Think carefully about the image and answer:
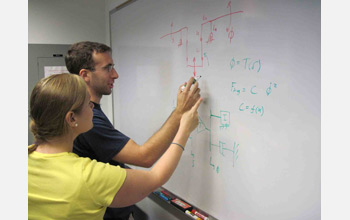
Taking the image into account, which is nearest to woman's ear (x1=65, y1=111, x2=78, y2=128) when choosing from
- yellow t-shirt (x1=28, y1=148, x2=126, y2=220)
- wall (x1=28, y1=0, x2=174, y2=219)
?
yellow t-shirt (x1=28, y1=148, x2=126, y2=220)

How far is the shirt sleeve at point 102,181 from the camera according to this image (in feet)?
2.93

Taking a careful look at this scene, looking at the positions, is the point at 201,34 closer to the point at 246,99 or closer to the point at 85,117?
the point at 246,99

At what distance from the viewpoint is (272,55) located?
1018 millimetres

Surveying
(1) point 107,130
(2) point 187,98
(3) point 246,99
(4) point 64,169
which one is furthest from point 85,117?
(3) point 246,99

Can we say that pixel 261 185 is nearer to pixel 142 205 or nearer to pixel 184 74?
pixel 184 74

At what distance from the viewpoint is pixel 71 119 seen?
93cm

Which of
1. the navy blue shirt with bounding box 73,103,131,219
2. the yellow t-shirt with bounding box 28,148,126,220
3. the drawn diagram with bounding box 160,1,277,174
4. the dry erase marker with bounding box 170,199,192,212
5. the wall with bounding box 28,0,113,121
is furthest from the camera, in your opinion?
the wall with bounding box 28,0,113,121

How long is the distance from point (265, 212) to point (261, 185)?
0.10 m

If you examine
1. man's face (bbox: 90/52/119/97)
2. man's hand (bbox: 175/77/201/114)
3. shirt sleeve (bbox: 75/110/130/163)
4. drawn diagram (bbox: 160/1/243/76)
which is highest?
drawn diagram (bbox: 160/1/243/76)

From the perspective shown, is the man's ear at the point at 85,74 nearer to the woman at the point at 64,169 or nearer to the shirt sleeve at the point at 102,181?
the woman at the point at 64,169

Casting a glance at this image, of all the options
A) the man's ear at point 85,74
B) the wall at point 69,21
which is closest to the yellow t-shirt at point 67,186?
the man's ear at point 85,74

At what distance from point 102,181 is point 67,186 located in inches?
4.1

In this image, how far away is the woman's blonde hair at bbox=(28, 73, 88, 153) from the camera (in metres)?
0.90

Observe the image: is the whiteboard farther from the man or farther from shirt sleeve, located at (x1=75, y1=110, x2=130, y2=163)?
shirt sleeve, located at (x1=75, y1=110, x2=130, y2=163)
